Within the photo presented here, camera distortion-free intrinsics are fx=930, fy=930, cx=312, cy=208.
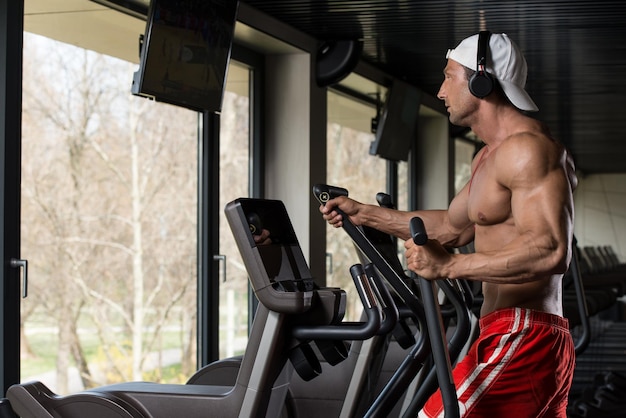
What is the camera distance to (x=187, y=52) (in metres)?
4.30

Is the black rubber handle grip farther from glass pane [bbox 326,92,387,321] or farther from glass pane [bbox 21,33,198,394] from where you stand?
glass pane [bbox 326,92,387,321]

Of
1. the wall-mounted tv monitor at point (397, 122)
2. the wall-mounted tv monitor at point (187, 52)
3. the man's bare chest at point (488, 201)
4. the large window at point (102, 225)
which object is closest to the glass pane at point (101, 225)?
the large window at point (102, 225)

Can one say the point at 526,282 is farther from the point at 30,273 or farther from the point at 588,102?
the point at 588,102

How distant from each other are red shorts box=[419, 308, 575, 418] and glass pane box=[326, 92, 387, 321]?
4.09 m

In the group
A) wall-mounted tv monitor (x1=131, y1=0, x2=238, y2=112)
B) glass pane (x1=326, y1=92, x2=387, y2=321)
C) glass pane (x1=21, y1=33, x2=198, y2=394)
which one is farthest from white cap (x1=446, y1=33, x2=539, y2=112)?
glass pane (x1=326, y1=92, x2=387, y2=321)

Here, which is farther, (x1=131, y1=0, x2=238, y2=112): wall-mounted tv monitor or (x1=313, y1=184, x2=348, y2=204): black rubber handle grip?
(x1=131, y1=0, x2=238, y2=112): wall-mounted tv monitor

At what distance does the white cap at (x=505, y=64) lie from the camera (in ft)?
8.64

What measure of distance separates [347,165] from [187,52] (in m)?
3.13

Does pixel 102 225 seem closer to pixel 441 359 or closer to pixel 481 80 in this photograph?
pixel 481 80

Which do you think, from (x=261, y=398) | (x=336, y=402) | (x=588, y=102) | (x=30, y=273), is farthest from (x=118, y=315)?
(x=588, y=102)

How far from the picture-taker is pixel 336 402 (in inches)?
170

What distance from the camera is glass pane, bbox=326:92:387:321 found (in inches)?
271

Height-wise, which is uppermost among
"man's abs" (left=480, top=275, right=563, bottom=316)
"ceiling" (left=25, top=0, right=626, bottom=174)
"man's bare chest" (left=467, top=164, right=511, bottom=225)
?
"ceiling" (left=25, top=0, right=626, bottom=174)

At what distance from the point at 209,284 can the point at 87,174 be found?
1.30 meters
